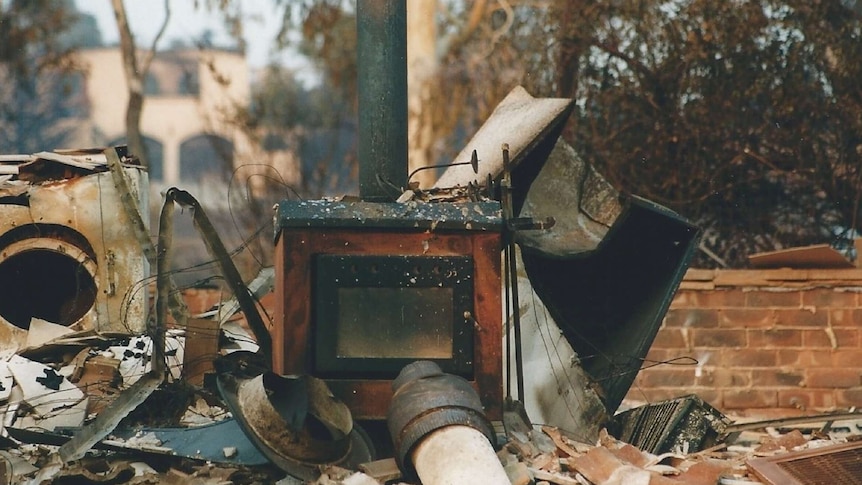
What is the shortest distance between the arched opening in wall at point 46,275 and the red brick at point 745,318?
495 cm

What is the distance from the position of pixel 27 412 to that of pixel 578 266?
3.31 m

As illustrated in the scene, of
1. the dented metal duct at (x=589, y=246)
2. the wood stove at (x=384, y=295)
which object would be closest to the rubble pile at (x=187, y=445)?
the wood stove at (x=384, y=295)

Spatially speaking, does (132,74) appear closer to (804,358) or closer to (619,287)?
(804,358)

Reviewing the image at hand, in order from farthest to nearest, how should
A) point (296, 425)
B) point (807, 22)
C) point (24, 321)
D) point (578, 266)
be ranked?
point (807, 22) < point (24, 321) < point (578, 266) < point (296, 425)

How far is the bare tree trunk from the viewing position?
1841 centimetres

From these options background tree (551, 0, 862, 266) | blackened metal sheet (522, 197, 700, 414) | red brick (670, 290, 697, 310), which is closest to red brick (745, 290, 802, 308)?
red brick (670, 290, 697, 310)

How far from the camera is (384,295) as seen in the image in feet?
19.6

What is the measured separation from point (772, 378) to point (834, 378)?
48 cm

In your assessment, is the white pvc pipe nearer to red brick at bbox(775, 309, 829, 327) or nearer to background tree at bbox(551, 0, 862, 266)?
red brick at bbox(775, 309, 829, 327)

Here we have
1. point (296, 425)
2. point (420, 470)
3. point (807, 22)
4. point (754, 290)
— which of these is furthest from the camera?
point (807, 22)

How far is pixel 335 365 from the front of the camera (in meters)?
5.94

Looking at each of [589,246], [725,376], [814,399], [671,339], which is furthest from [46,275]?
[814,399]

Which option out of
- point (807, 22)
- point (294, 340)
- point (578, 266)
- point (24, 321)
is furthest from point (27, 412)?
point (807, 22)

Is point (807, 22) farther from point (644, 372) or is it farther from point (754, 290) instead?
point (644, 372)
